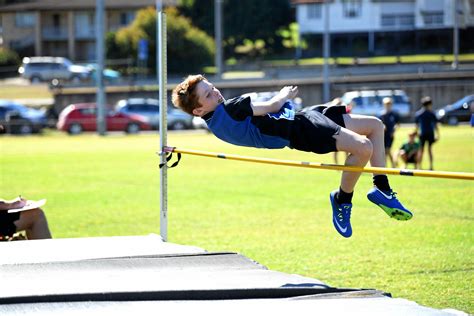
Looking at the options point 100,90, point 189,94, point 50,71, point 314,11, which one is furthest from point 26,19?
point 189,94

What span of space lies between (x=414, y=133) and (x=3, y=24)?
197ft

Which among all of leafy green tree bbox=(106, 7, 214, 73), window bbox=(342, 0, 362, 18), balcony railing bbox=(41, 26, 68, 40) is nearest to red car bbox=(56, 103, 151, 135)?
leafy green tree bbox=(106, 7, 214, 73)

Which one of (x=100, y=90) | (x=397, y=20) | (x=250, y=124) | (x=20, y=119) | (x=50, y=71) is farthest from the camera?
(x=397, y=20)

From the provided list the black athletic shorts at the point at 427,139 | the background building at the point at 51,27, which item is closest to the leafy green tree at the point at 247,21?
the background building at the point at 51,27

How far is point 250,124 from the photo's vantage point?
7188 millimetres

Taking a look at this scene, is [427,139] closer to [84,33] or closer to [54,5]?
[84,33]

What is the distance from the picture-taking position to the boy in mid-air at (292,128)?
714 cm

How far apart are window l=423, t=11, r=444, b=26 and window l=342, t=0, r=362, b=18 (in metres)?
5.23

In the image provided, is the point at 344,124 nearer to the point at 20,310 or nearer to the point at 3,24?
the point at 20,310

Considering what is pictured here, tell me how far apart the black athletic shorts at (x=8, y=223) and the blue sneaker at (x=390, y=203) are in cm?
362

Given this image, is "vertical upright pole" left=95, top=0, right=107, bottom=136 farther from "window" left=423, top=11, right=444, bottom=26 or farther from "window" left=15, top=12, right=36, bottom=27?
"window" left=423, top=11, right=444, bottom=26

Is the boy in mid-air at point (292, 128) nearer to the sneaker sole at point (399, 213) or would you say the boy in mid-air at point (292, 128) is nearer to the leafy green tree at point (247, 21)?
the sneaker sole at point (399, 213)

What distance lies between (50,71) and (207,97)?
187 feet

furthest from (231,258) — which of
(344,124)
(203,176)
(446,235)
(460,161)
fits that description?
(460,161)
